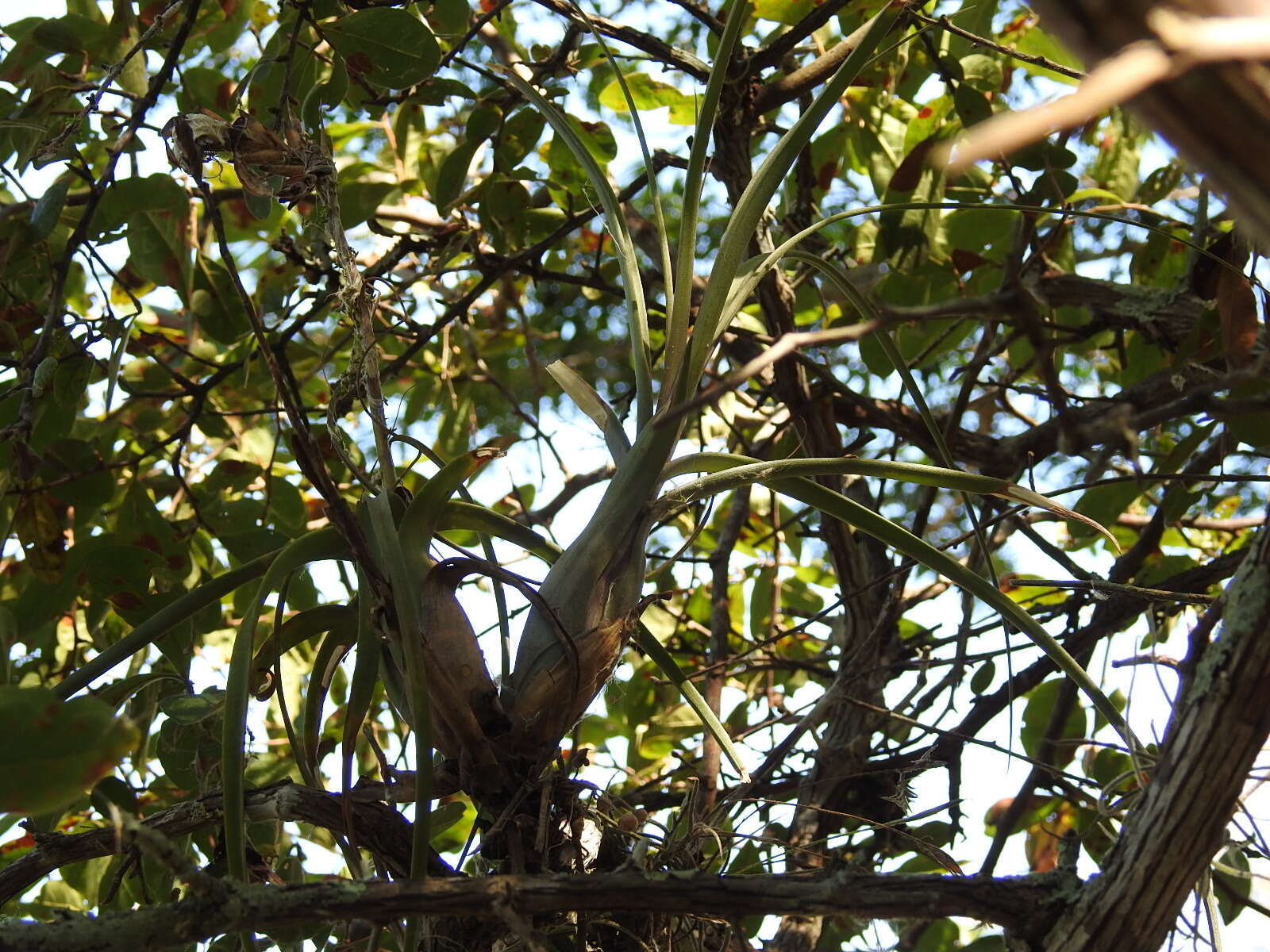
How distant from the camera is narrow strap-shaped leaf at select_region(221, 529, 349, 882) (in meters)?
0.54

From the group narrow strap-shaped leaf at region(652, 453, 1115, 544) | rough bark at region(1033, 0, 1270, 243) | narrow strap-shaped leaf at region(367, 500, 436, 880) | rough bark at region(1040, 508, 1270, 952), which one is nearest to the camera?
rough bark at region(1033, 0, 1270, 243)

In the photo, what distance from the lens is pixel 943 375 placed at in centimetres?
182

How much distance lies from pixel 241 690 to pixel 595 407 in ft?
0.97

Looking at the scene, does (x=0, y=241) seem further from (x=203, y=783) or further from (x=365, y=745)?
(x=365, y=745)

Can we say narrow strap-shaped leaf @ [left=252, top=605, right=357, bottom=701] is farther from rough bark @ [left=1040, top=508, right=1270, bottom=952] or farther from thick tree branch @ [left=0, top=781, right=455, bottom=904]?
rough bark @ [left=1040, top=508, right=1270, bottom=952]

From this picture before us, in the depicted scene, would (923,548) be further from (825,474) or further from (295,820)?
(295,820)

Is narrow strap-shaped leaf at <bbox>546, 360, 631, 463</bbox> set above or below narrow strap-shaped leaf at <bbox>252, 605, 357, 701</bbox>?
above

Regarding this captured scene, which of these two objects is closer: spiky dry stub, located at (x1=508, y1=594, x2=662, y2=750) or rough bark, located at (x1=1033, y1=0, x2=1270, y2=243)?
rough bark, located at (x1=1033, y1=0, x2=1270, y2=243)

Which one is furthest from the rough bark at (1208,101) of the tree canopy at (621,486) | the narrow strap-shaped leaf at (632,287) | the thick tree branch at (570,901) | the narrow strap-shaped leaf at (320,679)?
the narrow strap-shaped leaf at (320,679)

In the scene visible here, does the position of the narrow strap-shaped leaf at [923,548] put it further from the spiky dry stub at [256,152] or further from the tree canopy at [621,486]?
the spiky dry stub at [256,152]

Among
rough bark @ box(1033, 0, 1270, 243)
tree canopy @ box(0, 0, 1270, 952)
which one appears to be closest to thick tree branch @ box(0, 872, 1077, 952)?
tree canopy @ box(0, 0, 1270, 952)

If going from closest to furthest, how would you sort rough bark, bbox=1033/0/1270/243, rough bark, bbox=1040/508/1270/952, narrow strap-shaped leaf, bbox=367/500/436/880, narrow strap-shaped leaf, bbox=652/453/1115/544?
rough bark, bbox=1033/0/1270/243
rough bark, bbox=1040/508/1270/952
narrow strap-shaped leaf, bbox=367/500/436/880
narrow strap-shaped leaf, bbox=652/453/1115/544

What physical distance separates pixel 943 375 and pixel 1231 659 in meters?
1.46

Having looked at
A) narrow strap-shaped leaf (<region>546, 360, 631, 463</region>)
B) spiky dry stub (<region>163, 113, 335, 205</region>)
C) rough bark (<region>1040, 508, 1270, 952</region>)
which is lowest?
rough bark (<region>1040, 508, 1270, 952</region>)
